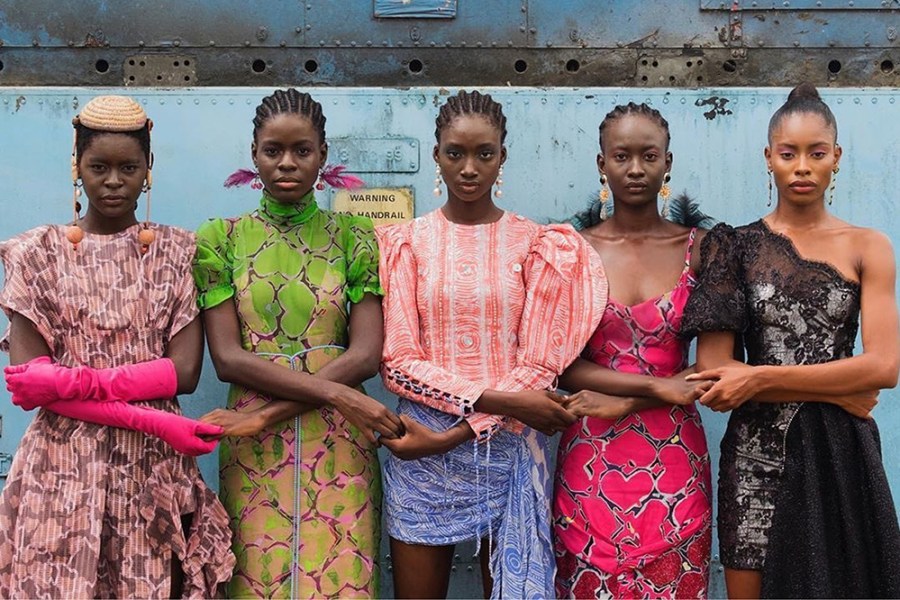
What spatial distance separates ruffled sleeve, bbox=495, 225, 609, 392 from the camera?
3.63 m

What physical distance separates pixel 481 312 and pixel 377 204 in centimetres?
76

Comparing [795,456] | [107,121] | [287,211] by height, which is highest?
[107,121]

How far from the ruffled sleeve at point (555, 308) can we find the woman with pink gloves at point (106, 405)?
0.95 m

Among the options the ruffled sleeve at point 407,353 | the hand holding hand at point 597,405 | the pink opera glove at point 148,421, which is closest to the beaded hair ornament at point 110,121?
the pink opera glove at point 148,421

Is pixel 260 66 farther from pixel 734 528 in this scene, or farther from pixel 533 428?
pixel 734 528

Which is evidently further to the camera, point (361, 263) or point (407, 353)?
point (361, 263)

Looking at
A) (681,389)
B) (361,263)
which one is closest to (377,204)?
(361,263)

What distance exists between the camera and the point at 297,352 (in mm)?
3705

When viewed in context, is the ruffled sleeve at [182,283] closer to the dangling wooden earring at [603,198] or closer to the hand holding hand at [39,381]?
the hand holding hand at [39,381]

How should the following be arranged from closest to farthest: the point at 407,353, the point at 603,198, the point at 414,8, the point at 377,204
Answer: the point at 407,353
the point at 603,198
the point at 377,204
the point at 414,8

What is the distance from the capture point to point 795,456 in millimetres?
3477

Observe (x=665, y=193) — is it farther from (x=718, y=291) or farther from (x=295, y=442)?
(x=295, y=442)

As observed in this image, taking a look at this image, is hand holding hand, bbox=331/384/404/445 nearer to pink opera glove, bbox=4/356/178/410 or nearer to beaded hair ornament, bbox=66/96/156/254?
pink opera glove, bbox=4/356/178/410

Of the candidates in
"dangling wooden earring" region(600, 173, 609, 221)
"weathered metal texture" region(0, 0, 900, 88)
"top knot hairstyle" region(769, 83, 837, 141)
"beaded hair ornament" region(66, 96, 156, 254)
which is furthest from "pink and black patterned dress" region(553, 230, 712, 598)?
"beaded hair ornament" region(66, 96, 156, 254)
